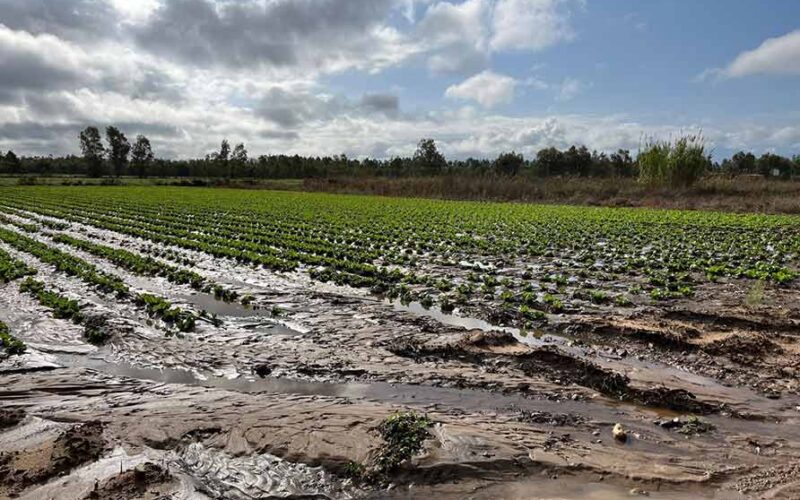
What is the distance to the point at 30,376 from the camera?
304 inches

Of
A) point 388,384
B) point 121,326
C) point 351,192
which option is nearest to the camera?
point 388,384

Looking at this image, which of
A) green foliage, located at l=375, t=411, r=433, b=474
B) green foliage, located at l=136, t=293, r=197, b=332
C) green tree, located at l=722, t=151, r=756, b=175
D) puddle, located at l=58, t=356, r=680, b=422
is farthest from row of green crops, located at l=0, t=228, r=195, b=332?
green tree, located at l=722, t=151, r=756, b=175

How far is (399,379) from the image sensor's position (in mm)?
7645

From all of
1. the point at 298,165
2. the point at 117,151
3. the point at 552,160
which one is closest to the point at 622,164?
the point at 552,160

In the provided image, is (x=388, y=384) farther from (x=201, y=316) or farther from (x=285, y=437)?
(x=201, y=316)

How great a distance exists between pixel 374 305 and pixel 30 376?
6.34 meters

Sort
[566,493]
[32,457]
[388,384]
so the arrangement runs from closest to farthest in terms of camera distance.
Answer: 1. [566,493]
2. [32,457]
3. [388,384]

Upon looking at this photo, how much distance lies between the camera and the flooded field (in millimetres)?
5090

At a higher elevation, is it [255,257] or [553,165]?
[553,165]

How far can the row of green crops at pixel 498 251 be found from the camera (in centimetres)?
1346

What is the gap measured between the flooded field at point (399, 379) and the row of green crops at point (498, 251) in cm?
16

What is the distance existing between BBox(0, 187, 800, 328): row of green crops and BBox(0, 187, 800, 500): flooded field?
0.16m

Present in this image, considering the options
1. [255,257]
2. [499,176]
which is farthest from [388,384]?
[499,176]

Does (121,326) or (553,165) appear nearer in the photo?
(121,326)
